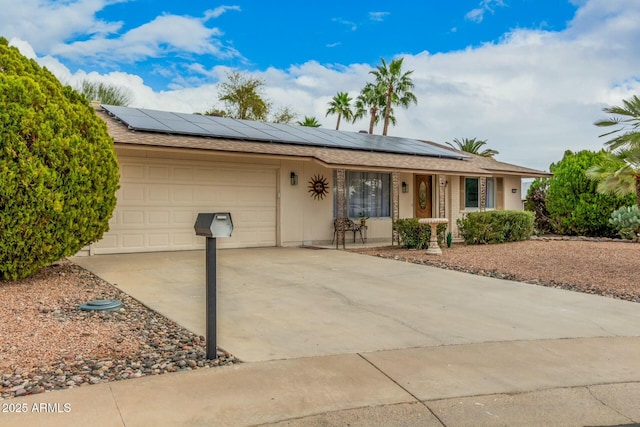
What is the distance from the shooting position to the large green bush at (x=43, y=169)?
5.99 metres

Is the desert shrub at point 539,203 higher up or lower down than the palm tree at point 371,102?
lower down

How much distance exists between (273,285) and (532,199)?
15.1m

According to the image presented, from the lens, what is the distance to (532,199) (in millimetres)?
19078

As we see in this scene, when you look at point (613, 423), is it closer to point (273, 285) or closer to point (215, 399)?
point (215, 399)

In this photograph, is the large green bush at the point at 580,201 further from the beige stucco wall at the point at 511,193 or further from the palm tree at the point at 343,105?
the palm tree at the point at 343,105

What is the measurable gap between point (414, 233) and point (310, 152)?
11.0ft

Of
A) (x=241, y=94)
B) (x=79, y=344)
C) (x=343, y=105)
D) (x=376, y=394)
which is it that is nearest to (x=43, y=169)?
(x=79, y=344)

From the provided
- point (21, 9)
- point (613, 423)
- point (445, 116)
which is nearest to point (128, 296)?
point (613, 423)

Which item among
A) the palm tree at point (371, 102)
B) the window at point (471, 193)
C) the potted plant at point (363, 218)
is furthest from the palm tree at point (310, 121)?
the potted plant at point (363, 218)

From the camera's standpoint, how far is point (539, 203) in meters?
18.9

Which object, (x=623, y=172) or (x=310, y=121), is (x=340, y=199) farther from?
(x=310, y=121)

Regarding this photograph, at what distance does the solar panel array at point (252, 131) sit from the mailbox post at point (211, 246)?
7908 mm

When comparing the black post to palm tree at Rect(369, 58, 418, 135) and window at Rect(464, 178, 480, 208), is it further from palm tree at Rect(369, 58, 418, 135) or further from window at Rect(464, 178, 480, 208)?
palm tree at Rect(369, 58, 418, 135)

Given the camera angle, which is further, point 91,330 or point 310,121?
point 310,121
